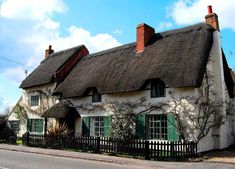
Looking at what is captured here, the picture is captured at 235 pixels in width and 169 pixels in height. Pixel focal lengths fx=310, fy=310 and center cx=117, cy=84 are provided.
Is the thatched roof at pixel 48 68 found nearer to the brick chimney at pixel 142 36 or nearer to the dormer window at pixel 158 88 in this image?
the brick chimney at pixel 142 36

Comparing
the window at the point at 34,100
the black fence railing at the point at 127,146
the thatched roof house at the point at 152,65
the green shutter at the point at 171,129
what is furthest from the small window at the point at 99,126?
the window at the point at 34,100

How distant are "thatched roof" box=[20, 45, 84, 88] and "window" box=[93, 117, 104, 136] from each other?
6.57 metres

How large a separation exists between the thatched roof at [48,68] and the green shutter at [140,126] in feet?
33.5

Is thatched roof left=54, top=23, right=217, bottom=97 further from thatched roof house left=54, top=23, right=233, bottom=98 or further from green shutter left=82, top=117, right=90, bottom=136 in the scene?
green shutter left=82, top=117, right=90, bottom=136


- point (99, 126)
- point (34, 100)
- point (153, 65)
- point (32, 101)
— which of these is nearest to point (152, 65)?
point (153, 65)

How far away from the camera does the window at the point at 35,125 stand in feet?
90.0

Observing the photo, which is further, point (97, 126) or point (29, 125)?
point (29, 125)

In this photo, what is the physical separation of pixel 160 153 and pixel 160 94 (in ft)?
15.0

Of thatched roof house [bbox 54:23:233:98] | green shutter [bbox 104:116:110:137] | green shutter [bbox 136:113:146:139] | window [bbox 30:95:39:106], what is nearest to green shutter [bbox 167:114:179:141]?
green shutter [bbox 136:113:146:139]

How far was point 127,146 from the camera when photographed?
16.5 m

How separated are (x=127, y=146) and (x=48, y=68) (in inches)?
579

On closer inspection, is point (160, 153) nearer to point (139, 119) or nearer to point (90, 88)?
point (139, 119)

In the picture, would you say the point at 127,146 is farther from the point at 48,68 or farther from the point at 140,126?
the point at 48,68

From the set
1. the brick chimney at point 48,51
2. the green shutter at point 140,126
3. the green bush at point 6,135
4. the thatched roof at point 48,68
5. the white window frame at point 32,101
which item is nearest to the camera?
the green shutter at point 140,126
